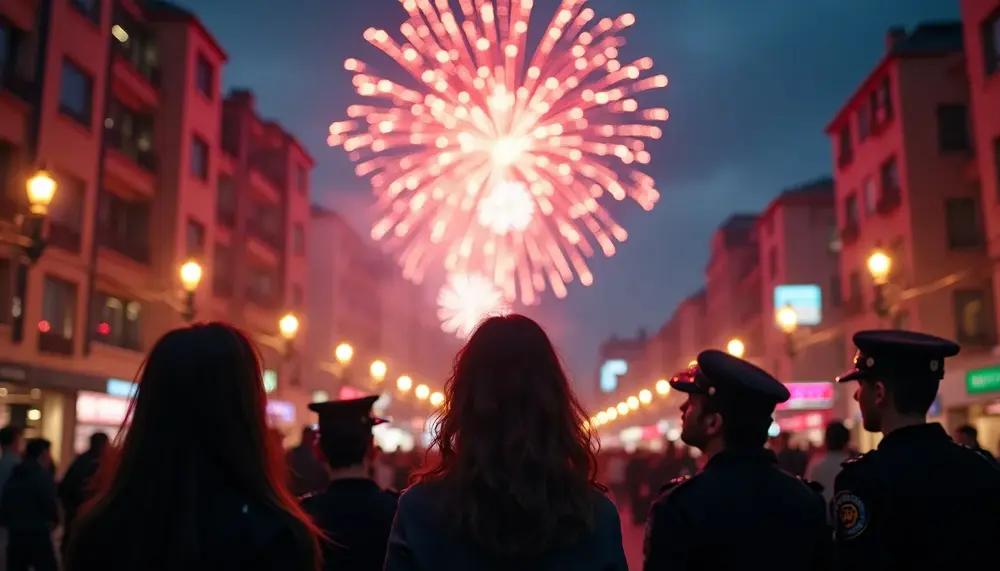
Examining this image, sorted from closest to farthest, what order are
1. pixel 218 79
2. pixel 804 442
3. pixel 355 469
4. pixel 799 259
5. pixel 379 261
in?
pixel 355 469
pixel 218 79
pixel 804 442
pixel 799 259
pixel 379 261

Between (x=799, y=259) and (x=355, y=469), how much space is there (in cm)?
4848

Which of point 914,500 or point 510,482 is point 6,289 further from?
point 914,500

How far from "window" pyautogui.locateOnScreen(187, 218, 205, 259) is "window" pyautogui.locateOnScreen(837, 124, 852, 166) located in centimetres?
2629

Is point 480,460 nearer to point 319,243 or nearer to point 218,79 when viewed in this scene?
point 218,79

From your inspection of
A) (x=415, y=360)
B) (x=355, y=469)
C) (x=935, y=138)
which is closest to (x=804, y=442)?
(x=935, y=138)

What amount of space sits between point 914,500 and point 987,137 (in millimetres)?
24958

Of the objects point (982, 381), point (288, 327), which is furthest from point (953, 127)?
point (288, 327)

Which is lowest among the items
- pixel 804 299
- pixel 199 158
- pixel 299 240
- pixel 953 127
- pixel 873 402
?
pixel 873 402

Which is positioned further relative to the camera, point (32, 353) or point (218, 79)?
point (218, 79)

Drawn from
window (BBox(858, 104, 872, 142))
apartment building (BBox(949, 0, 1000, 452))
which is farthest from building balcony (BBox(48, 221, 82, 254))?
window (BBox(858, 104, 872, 142))

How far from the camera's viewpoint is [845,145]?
133ft

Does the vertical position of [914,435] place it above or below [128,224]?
below

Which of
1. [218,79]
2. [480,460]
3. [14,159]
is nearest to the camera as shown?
[480,460]

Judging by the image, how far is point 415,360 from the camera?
9975 centimetres
